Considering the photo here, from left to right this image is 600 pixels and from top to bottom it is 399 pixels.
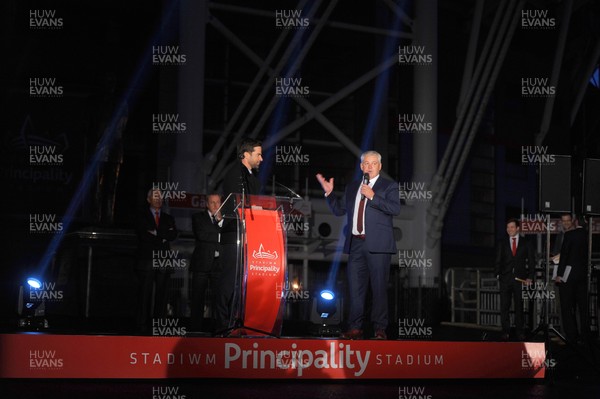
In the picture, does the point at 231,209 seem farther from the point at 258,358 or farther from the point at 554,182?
the point at 554,182

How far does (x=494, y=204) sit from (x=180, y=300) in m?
10.3

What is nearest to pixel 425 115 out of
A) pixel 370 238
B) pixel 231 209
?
pixel 370 238

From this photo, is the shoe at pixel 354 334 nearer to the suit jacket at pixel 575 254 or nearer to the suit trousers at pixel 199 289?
the suit trousers at pixel 199 289

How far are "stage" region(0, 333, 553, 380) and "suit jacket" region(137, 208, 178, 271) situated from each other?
379 cm

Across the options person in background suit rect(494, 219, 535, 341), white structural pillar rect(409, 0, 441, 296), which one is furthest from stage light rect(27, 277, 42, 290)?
white structural pillar rect(409, 0, 441, 296)

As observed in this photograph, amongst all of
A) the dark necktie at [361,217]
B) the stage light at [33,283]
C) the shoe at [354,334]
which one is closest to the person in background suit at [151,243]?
the stage light at [33,283]

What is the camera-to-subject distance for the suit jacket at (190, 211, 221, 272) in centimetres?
1091

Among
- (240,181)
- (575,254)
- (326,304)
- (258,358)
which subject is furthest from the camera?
(575,254)

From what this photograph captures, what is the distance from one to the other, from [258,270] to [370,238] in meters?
1.46

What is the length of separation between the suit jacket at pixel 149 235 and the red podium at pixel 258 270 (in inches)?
134

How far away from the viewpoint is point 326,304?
11109 mm

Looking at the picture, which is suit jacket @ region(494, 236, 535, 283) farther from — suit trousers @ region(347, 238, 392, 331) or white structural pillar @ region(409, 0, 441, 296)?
suit trousers @ region(347, 238, 392, 331)

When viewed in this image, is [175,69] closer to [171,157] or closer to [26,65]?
[171,157]

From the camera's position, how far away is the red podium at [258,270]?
25.6ft
